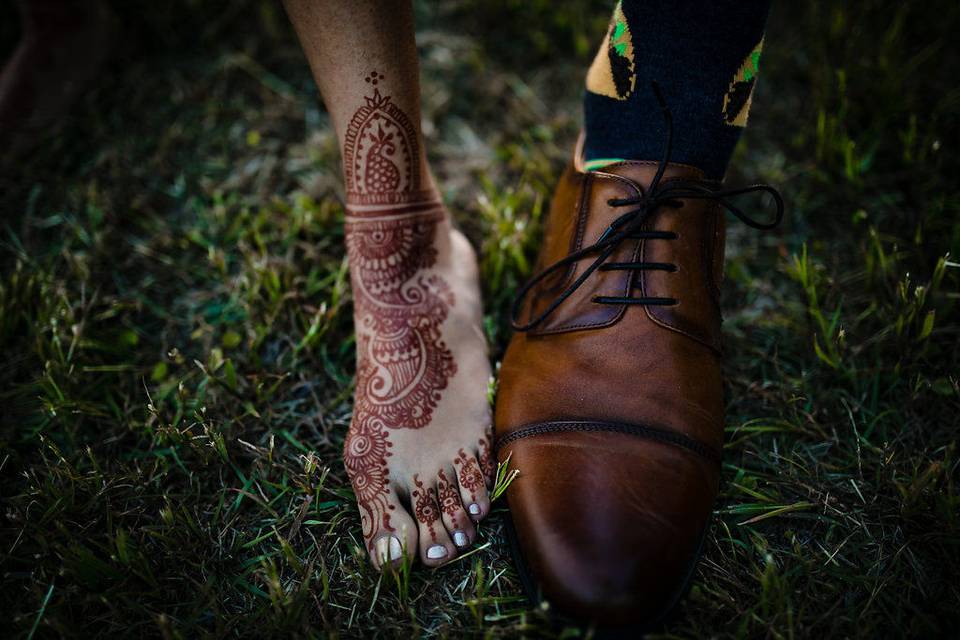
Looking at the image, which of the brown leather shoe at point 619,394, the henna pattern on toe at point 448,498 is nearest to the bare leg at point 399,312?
the henna pattern on toe at point 448,498

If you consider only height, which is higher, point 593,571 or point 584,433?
point 584,433

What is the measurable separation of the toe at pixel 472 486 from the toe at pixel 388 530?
0.41ft

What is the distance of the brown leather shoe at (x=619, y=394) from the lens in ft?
3.43

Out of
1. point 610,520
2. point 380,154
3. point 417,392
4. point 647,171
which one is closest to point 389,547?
point 417,392

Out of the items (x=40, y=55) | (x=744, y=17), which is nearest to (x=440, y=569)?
(x=744, y=17)

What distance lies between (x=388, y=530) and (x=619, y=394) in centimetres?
55

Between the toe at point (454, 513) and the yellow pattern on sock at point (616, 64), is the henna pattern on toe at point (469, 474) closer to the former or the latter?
the toe at point (454, 513)

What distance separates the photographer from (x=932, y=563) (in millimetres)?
1189

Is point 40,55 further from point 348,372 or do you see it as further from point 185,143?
point 348,372

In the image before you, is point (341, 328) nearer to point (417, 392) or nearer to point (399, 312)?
point (399, 312)

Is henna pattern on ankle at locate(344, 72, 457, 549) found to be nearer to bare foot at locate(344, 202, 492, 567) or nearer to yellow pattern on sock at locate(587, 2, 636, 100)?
bare foot at locate(344, 202, 492, 567)

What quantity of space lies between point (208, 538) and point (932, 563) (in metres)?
1.50

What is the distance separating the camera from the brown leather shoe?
104 cm

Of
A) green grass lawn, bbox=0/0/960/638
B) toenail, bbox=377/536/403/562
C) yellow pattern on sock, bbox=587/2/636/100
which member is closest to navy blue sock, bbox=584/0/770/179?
yellow pattern on sock, bbox=587/2/636/100
